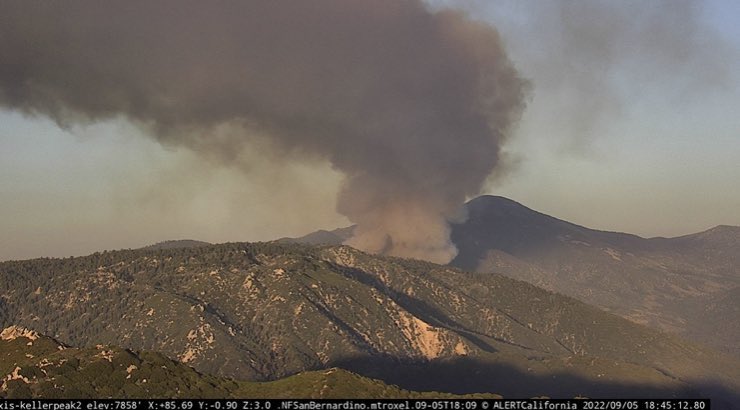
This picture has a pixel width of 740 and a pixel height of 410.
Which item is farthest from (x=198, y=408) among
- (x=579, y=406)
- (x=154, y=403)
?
(x=579, y=406)

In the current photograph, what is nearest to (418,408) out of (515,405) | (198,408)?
(515,405)

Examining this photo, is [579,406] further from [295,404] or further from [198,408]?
[198,408]

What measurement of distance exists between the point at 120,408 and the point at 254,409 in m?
29.9

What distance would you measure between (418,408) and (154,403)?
6314cm

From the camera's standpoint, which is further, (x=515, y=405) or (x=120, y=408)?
(x=120, y=408)

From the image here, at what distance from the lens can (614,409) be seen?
194375mm

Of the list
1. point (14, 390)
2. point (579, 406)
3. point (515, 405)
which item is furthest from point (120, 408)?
point (579, 406)

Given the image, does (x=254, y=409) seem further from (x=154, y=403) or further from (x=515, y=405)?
(x=515, y=405)

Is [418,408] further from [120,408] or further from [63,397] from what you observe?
[63,397]

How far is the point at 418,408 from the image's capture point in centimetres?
18038

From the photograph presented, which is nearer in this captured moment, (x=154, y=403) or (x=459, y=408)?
(x=459, y=408)

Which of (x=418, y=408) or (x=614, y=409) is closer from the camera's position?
(x=418, y=408)

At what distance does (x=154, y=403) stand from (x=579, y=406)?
9854 centimetres

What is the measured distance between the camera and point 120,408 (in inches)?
7421
